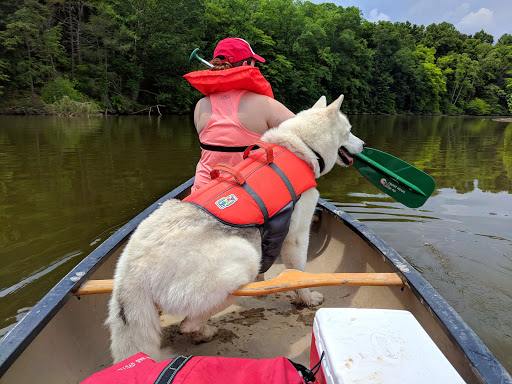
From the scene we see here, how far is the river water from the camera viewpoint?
417 cm

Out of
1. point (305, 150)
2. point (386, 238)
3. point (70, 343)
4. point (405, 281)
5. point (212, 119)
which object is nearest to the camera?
point (70, 343)

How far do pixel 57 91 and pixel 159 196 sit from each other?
2738 centimetres

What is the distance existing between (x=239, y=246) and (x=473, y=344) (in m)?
1.34

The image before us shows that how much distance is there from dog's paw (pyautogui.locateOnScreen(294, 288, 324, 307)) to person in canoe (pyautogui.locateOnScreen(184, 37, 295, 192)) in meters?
1.34

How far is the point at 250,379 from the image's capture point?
129cm

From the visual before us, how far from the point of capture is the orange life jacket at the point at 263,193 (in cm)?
204

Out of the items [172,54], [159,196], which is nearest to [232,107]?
[159,196]

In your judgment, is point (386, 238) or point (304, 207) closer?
point (304, 207)

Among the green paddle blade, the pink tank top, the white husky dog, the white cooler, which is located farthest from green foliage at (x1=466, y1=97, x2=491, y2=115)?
the white cooler

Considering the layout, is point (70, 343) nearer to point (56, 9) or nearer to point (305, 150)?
point (305, 150)

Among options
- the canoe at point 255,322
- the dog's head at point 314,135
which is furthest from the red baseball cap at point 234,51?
the canoe at point 255,322

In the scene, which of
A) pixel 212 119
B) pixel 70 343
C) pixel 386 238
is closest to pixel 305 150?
pixel 212 119

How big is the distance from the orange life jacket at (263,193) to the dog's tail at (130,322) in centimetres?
62

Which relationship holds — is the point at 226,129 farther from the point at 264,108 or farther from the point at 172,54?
the point at 172,54
